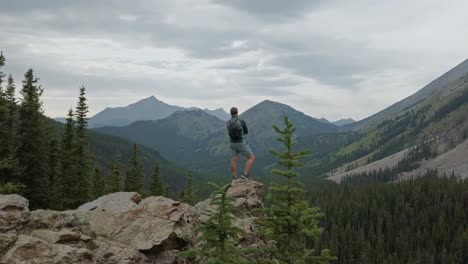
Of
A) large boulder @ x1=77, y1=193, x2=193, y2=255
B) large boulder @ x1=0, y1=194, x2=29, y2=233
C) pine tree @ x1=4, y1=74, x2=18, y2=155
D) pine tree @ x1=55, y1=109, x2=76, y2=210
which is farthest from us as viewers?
pine tree @ x1=55, y1=109, x2=76, y2=210

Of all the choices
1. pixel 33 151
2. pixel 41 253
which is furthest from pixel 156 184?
pixel 41 253

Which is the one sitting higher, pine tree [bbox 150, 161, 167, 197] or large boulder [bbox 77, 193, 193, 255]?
large boulder [bbox 77, 193, 193, 255]

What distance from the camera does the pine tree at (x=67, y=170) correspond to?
5181 cm

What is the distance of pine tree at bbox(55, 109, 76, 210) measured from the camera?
51.8 meters

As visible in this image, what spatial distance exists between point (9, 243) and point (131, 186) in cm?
6800

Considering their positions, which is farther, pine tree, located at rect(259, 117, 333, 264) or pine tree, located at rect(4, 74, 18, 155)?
pine tree, located at rect(4, 74, 18, 155)

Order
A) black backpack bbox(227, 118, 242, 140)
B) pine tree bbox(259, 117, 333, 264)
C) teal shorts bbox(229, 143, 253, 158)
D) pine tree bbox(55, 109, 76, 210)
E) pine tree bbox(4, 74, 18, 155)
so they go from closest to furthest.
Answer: pine tree bbox(259, 117, 333, 264), black backpack bbox(227, 118, 242, 140), teal shorts bbox(229, 143, 253, 158), pine tree bbox(4, 74, 18, 155), pine tree bbox(55, 109, 76, 210)

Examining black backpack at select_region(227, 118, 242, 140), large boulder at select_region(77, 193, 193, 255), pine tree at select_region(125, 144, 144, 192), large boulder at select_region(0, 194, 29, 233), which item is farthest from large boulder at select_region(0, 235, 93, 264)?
pine tree at select_region(125, 144, 144, 192)

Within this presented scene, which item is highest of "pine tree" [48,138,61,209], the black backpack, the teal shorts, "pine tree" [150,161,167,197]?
the black backpack

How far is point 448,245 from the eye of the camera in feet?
497

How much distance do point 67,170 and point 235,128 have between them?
38055 millimetres

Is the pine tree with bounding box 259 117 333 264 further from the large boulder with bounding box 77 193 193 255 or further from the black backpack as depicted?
the black backpack

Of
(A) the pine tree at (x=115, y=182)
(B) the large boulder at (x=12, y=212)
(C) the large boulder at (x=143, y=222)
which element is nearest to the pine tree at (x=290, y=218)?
(C) the large boulder at (x=143, y=222)

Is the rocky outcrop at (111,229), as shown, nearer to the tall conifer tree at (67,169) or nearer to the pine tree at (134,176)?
the tall conifer tree at (67,169)
